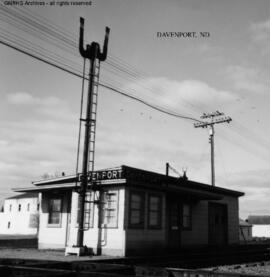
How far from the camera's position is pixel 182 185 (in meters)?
22.6

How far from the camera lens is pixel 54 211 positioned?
21391mm

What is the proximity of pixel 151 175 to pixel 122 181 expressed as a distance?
301 cm

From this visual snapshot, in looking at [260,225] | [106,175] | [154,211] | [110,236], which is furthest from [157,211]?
[260,225]

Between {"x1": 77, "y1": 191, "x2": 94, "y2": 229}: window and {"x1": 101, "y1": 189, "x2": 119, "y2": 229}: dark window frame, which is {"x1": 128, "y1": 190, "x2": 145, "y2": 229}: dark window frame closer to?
{"x1": 101, "y1": 189, "x2": 119, "y2": 229}: dark window frame

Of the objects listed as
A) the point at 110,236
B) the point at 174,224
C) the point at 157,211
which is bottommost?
the point at 110,236

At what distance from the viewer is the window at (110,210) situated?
719 inches

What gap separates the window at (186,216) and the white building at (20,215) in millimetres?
47572

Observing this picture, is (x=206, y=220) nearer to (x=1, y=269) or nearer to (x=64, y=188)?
(x=64, y=188)

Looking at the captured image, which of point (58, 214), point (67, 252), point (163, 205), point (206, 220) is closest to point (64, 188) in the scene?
point (58, 214)

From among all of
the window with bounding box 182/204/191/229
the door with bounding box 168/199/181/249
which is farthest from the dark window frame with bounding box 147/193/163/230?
the window with bounding box 182/204/191/229

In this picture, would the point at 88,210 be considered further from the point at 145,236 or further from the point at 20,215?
the point at 20,215

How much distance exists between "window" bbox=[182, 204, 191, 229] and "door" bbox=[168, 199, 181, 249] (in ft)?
1.65

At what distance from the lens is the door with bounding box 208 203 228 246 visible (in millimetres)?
24684

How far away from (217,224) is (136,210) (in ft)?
28.4
